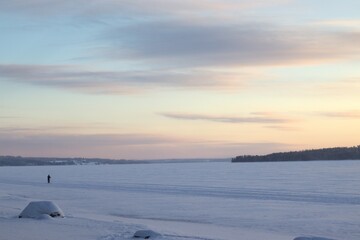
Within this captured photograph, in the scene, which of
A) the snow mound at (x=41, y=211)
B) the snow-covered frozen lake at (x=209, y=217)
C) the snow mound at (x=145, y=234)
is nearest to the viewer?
the snow mound at (x=145, y=234)

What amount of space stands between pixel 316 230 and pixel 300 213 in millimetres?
6877

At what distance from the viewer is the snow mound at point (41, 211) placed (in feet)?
85.4

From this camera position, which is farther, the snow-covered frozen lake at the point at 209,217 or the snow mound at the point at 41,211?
the snow mound at the point at 41,211

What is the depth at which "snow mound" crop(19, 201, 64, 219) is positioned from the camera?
85.4 feet

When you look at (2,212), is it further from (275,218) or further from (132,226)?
(275,218)

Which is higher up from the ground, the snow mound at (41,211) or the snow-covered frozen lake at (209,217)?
the snow mound at (41,211)

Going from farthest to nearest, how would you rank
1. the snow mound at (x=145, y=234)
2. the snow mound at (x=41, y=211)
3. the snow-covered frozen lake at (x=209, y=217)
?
the snow mound at (x=41, y=211), the snow-covered frozen lake at (x=209, y=217), the snow mound at (x=145, y=234)

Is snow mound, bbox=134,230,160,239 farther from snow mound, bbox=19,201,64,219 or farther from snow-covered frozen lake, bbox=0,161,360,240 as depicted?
snow mound, bbox=19,201,64,219

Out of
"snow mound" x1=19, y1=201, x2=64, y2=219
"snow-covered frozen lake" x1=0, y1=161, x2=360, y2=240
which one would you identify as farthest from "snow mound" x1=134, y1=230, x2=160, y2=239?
"snow mound" x1=19, y1=201, x2=64, y2=219

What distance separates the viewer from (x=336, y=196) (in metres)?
41.0

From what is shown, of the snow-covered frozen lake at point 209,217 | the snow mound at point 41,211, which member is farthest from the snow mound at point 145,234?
the snow mound at point 41,211

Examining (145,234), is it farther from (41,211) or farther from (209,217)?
(209,217)

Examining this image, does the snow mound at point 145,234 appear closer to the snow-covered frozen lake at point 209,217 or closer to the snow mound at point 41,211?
the snow-covered frozen lake at point 209,217

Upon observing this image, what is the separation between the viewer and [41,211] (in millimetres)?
26281
